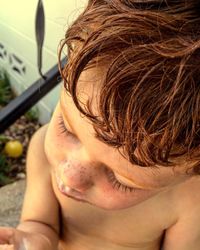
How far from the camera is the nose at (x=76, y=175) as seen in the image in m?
1.04

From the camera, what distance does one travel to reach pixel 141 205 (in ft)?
4.50

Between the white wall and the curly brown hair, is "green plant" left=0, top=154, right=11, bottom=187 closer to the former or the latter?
the white wall

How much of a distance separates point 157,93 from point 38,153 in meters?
0.69

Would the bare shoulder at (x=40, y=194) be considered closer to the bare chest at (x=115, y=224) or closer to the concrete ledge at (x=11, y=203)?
the bare chest at (x=115, y=224)

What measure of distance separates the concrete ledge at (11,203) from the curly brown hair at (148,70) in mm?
1201

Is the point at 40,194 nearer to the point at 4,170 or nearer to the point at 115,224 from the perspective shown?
the point at 115,224

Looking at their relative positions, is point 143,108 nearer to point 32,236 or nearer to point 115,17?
point 115,17

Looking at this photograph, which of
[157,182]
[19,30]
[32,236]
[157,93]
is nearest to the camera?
[157,93]

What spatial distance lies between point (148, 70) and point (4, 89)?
223 centimetres

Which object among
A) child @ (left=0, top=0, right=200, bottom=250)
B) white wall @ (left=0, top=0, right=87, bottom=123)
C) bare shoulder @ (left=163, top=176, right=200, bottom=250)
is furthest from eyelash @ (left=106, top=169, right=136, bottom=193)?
white wall @ (left=0, top=0, right=87, bottom=123)

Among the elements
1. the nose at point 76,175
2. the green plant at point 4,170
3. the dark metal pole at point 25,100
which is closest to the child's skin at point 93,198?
the nose at point 76,175

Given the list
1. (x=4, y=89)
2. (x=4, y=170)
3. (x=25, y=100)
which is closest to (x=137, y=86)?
(x=25, y=100)

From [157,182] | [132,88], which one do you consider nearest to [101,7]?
[132,88]

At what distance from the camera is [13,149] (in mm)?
2578
